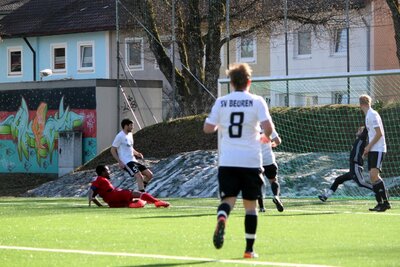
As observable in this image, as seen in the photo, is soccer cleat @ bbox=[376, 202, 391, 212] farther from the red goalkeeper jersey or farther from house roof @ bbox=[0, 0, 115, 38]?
house roof @ bbox=[0, 0, 115, 38]

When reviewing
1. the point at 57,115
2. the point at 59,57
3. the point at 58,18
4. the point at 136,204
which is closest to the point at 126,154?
the point at 136,204

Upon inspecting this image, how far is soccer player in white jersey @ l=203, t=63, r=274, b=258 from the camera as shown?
38.3 feet

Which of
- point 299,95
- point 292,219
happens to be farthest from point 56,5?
point 292,219

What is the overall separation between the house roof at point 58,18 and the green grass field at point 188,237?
3933cm

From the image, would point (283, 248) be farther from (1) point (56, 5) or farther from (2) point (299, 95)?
(1) point (56, 5)

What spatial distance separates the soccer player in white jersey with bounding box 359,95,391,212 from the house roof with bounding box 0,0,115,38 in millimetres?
39897

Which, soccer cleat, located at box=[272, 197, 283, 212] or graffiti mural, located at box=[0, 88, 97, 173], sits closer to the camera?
soccer cleat, located at box=[272, 197, 283, 212]

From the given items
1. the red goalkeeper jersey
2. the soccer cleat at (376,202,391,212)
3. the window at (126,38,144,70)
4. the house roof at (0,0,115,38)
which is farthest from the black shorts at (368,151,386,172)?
the house roof at (0,0,115,38)

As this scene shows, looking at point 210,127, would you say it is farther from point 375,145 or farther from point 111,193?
point 111,193

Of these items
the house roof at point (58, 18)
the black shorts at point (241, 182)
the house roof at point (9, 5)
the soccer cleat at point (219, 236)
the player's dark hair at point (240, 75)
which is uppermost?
the house roof at point (9, 5)

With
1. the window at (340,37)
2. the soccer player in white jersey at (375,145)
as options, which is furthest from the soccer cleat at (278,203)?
the window at (340,37)

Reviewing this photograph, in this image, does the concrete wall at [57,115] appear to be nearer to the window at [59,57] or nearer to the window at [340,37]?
the window at [340,37]

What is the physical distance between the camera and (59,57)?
203 ft

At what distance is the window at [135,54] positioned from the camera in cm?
4314
